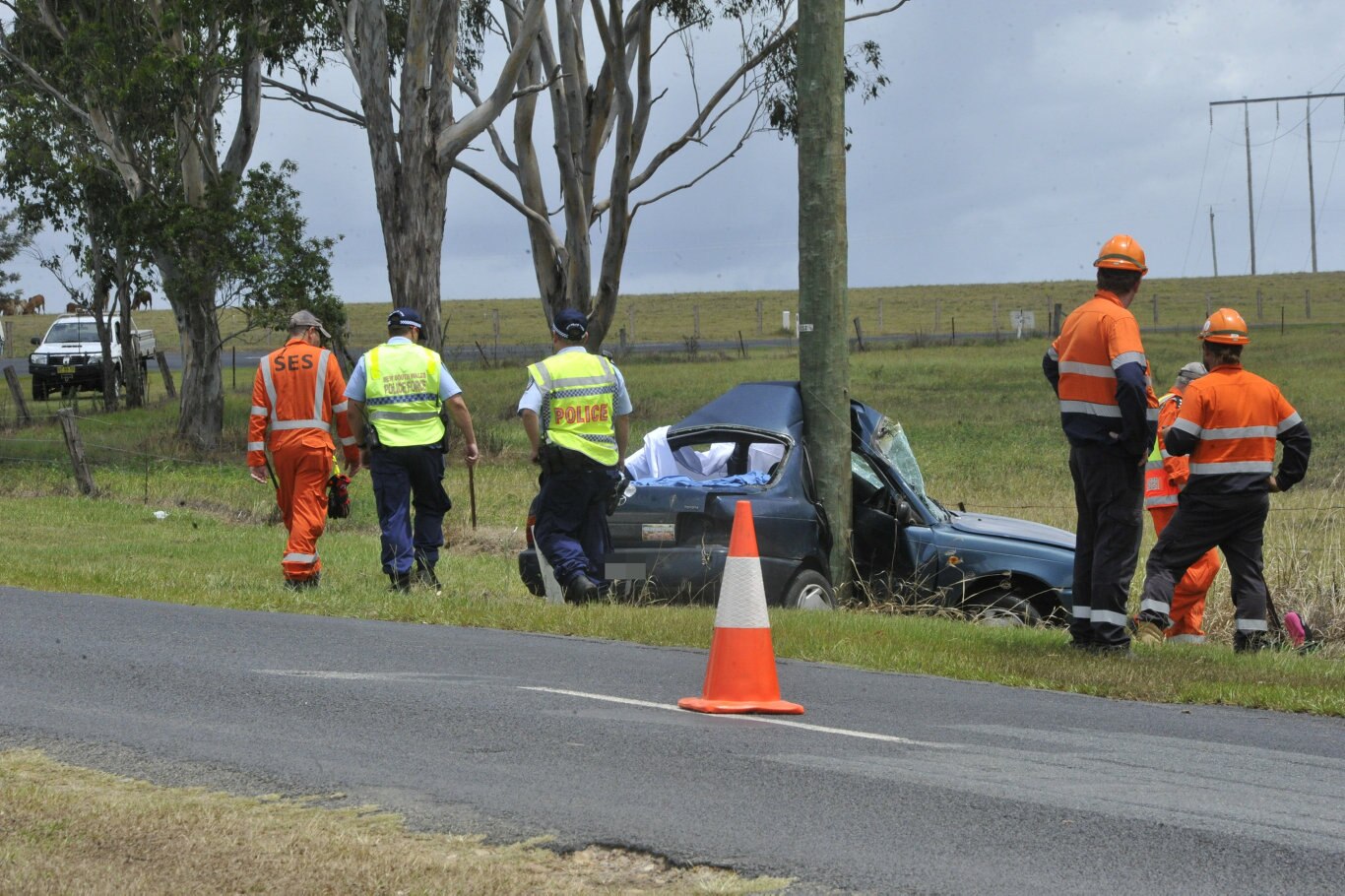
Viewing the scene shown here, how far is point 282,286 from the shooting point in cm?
2666

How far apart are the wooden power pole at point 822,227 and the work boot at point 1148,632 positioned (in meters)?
2.34

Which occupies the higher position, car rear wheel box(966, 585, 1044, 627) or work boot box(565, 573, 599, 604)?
work boot box(565, 573, 599, 604)

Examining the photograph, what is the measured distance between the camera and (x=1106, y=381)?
8484 mm

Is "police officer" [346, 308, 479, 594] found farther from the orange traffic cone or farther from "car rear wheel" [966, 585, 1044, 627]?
the orange traffic cone

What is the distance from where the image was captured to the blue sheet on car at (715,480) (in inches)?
402

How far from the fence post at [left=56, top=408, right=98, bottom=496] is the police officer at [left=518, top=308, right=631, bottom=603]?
10.8 m

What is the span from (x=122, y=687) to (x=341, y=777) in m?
2.14

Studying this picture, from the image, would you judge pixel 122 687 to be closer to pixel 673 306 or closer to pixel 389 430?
pixel 389 430

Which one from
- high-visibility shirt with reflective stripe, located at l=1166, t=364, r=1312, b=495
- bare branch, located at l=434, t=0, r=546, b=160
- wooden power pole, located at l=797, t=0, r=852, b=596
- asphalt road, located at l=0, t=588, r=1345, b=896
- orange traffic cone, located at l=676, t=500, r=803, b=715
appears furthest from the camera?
bare branch, located at l=434, t=0, r=546, b=160

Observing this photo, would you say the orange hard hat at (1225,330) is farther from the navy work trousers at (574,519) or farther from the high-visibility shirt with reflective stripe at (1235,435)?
the navy work trousers at (574,519)

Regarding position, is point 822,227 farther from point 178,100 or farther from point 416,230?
point 178,100

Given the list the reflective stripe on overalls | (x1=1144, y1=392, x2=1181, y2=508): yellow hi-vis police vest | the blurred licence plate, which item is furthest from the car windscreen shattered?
the reflective stripe on overalls

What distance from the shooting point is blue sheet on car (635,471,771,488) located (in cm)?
1022

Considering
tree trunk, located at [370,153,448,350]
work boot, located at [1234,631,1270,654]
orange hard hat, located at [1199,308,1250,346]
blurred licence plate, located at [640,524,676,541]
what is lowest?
work boot, located at [1234,631,1270,654]
